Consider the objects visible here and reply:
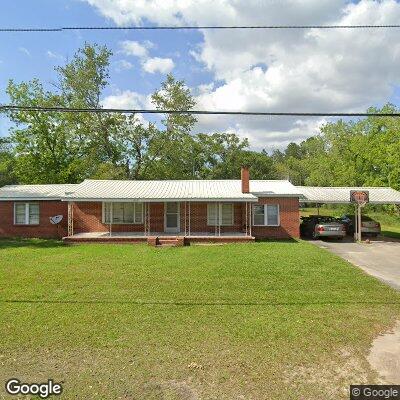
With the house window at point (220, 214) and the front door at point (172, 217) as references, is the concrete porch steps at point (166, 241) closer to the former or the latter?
the front door at point (172, 217)

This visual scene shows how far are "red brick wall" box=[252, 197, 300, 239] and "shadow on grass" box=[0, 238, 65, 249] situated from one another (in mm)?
11432

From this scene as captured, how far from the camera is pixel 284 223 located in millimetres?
22188

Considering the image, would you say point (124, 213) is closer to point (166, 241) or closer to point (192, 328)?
point (166, 241)

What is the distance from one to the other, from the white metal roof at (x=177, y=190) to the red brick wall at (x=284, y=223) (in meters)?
0.50

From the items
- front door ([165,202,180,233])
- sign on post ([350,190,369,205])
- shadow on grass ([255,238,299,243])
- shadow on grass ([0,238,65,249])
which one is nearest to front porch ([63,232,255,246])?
shadow on grass ([0,238,65,249])

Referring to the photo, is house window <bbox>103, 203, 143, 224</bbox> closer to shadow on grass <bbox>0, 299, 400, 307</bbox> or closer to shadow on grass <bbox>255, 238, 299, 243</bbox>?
shadow on grass <bbox>255, 238, 299, 243</bbox>

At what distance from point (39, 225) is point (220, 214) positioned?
11.1 meters

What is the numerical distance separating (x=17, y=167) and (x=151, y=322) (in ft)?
109

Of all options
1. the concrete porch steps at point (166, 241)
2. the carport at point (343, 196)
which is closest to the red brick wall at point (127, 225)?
the carport at point (343, 196)

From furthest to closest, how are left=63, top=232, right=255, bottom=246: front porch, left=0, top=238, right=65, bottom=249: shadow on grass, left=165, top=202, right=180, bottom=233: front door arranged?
left=165, top=202, right=180, bottom=233: front door
left=63, top=232, right=255, bottom=246: front porch
left=0, top=238, right=65, bottom=249: shadow on grass

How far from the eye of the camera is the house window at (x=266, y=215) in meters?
22.2

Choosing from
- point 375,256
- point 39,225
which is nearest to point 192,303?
point 375,256

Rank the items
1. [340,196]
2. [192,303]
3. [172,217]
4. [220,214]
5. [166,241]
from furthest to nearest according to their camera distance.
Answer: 1. [340,196]
2. [172,217]
3. [220,214]
4. [166,241]
5. [192,303]

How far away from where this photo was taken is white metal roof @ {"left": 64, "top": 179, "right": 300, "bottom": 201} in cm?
2017
